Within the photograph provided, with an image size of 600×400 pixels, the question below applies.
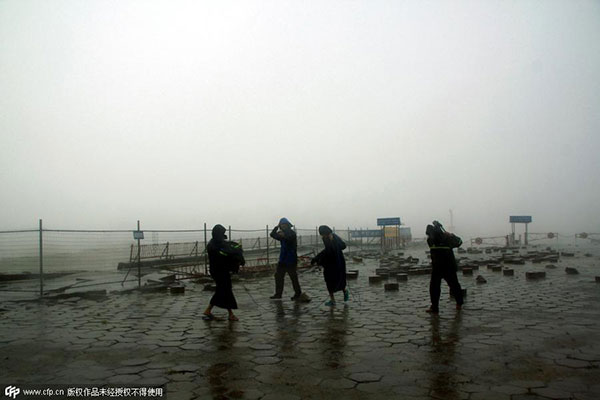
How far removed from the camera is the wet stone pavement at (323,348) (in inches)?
156

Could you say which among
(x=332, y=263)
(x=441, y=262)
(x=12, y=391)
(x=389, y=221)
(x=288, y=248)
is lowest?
(x=12, y=391)

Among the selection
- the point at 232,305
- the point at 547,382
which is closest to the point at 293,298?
the point at 232,305

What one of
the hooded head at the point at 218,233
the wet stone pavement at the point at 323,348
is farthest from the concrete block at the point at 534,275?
the hooded head at the point at 218,233

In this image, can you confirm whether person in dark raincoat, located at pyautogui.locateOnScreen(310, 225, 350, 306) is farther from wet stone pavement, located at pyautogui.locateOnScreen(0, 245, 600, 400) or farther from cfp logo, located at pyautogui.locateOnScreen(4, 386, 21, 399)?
cfp logo, located at pyautogui.locateOnScreen(4, 386, 21, 399)

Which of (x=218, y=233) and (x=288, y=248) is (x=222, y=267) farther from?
(x=288, y=248)

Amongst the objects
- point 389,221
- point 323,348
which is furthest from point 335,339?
point 389,221

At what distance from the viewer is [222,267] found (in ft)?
25.3

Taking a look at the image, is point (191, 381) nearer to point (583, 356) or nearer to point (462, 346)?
point (462, 346)

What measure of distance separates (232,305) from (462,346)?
160 inches

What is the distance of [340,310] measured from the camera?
8445 millimetres

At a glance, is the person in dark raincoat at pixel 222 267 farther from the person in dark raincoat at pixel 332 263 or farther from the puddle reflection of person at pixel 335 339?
the person in dark raincoat at pixel 332 263

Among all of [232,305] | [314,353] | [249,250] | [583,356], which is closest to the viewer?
[583,356]

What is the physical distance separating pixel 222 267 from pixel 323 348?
9.91 feet

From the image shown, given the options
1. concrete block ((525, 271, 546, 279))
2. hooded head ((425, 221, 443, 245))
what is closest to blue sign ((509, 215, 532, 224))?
concrete block ((525, 271, 546, 279))
